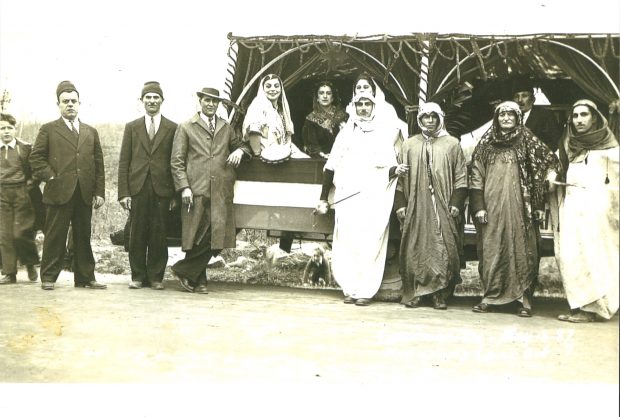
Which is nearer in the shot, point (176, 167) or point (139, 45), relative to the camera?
point (139, 45)

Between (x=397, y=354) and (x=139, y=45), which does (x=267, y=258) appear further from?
(x=397, y=354)

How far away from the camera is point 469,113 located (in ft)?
25.1

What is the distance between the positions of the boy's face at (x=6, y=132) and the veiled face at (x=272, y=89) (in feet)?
6.89

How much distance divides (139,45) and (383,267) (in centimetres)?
249

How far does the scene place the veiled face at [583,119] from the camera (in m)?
5.07

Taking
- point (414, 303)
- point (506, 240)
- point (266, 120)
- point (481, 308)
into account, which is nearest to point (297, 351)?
point (414, 303)

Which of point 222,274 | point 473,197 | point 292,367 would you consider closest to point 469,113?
point 473,197

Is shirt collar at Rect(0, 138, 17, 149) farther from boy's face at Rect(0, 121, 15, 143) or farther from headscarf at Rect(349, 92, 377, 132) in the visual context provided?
headscarf at Rect(349, 92, 377, 132)

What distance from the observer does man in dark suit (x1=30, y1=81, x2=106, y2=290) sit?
5902 millimetres

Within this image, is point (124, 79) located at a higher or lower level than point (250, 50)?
lower

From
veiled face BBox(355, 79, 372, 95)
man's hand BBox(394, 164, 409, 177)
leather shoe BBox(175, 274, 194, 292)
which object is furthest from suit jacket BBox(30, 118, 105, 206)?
man's hand BBox(394, 164, 409, 177)

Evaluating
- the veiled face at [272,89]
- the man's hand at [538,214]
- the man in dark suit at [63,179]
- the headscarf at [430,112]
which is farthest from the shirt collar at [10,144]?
the man's hand at [538,214]

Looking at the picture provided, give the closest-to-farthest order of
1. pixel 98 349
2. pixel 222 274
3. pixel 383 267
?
pixel 98 349, pixel 383 267, pixel 222 274

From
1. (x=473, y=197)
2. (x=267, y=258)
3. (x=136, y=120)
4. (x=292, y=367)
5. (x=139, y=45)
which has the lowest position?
(x=292, y=367)
